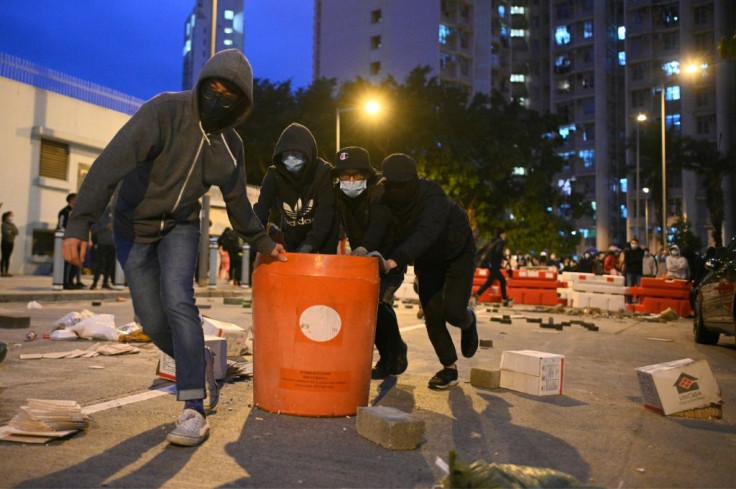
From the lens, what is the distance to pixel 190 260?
12.7 feet

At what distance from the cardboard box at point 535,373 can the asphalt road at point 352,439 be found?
11 centimetres

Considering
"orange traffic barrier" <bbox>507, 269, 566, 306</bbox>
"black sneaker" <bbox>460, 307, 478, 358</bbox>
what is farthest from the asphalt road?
"orange traffic barrier" <bbox>507, 269, 566, 306</bbox>

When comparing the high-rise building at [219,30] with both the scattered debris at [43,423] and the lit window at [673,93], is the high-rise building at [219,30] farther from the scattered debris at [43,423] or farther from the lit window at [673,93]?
the scattered debris at [43,423]

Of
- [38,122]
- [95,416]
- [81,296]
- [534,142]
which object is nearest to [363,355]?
[95,416]

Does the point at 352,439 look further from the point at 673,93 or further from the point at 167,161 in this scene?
the point at 673,93

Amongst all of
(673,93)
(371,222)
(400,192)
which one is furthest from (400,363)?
(673,93)

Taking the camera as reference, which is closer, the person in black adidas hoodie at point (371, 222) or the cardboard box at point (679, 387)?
the cardboard box at point (679, 387)

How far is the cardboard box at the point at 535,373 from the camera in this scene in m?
5.47

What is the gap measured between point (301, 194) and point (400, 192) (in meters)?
0.75

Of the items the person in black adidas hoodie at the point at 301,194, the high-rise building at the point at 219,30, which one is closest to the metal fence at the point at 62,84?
the person in black adidas hoodie at the point at 301,194

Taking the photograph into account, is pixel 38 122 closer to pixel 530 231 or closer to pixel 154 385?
pixel 154 385

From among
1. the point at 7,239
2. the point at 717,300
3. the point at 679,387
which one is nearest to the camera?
the point at 679,387

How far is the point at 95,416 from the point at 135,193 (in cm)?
131

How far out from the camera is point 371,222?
535 centimetres
